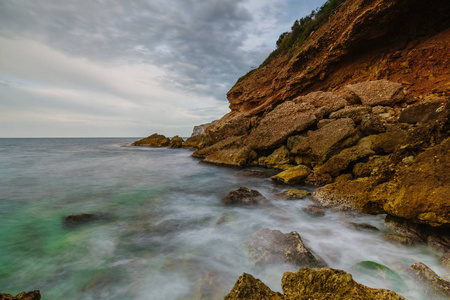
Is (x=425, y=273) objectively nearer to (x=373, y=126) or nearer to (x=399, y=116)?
(x=373, y=126)

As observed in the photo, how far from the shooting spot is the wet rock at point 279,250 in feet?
9.79

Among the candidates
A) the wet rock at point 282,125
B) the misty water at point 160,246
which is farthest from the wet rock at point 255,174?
the wet rock at point 282,125

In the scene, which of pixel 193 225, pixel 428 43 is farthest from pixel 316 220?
pixel 428 43

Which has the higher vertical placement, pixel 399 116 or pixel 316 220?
pixel 399 116

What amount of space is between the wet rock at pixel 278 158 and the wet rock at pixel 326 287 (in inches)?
321

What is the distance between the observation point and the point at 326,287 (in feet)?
5.78

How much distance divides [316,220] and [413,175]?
6.91 feet

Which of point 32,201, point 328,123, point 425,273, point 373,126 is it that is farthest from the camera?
point 328,123

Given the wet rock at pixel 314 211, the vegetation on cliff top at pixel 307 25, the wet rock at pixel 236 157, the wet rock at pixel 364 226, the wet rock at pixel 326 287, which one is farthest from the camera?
the vegetation on cliff top at pixel 307 25

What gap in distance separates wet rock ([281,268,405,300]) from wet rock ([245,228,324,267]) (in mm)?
1148

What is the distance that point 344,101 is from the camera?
33.8 ft

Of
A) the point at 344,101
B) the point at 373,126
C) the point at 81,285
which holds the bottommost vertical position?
the point at 81,285

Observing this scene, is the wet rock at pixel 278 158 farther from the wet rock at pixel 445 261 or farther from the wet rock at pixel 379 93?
the wet rock at pixel 445 261

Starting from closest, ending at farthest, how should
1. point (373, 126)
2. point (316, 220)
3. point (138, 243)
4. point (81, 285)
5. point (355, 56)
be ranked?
point (81, 285)
point (138, 243)
point (316, 220)
point (373, 126)
point (355, 56)
